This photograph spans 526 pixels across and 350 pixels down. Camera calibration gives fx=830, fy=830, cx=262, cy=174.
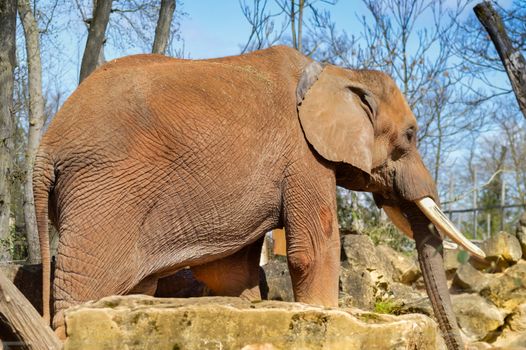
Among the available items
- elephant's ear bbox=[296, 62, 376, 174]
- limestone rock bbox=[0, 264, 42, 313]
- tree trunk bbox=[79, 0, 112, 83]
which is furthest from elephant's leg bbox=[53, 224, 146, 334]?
tree trunk bbox=[79, 0, 112, 83]

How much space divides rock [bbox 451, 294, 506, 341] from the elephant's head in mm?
2842

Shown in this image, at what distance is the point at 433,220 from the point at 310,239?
1.56 m

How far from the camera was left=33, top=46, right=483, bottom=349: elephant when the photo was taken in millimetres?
6098

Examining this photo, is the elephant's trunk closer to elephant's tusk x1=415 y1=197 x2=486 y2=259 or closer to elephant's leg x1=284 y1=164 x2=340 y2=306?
elephant's tusk x1=415 y1=197 x2=486 y2=259

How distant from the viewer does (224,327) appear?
3912 millimetres

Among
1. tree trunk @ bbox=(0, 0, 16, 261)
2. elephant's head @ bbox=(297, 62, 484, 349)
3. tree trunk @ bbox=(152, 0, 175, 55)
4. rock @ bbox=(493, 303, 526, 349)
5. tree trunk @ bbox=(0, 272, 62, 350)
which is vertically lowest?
rock @ bbox=(493, 303, 526, 349)

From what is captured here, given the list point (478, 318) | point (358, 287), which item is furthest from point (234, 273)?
point (478, 318)

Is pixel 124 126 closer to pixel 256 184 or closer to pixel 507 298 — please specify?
pixel 256 184

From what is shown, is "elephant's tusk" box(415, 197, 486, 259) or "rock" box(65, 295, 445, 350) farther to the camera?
"elephant's tusk" box(415, 197, 486, 259)

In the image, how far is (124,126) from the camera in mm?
6164

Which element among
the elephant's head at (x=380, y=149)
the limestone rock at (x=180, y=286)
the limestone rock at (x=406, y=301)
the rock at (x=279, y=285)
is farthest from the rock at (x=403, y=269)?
the limestone rock at (x=180, y=286)

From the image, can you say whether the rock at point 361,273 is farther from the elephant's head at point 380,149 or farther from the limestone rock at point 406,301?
the elephant's head at point 380,149

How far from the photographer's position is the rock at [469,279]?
11570 millimetres

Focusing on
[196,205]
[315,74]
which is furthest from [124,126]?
[315,74]
